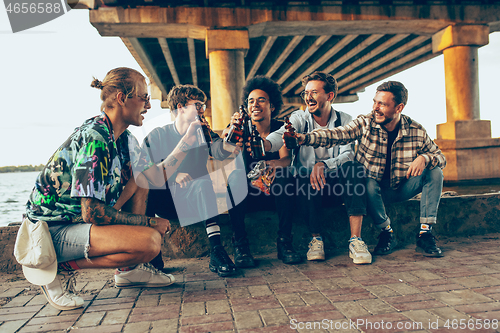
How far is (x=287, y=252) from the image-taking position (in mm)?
2869

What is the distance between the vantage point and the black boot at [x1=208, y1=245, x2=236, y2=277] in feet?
8.48

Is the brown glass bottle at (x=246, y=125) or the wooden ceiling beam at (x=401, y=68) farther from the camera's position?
the wooden ceiling beam at (x=401, y=68)

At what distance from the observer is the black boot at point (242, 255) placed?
109 inches

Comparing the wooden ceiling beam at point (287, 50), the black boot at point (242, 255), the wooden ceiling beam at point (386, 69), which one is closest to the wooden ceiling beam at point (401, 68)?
the wooden ceiling beam at point (386, 69)

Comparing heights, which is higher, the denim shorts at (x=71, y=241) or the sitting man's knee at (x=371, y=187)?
the sitting man's knee at (x=371, y=187)

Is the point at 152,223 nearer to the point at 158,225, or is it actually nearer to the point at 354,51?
the point at 158,225

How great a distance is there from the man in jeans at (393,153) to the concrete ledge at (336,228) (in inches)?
13.9

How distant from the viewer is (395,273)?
250 cm

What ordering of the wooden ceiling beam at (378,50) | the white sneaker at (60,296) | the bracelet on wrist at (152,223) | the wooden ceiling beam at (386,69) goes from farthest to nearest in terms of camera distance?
the wooden ceiling beam at (386,69) < the wooden ceiling beam at (378,50) < the bracelet on wrist at (152,223) < the white sneaker at (60,296)

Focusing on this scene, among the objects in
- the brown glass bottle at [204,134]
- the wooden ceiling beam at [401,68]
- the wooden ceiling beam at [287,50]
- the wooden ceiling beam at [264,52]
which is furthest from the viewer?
the wooden ceiling beam at [401,68]

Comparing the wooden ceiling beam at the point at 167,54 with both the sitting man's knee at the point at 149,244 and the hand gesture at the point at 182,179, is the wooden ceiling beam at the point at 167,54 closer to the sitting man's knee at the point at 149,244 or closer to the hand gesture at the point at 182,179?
the hand gesture at the point at 182,179

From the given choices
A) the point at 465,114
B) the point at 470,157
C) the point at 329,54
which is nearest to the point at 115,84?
the point at 465,114

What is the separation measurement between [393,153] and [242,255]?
1.54 meters

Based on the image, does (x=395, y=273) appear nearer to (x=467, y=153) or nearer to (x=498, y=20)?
(x=467, y=153)
